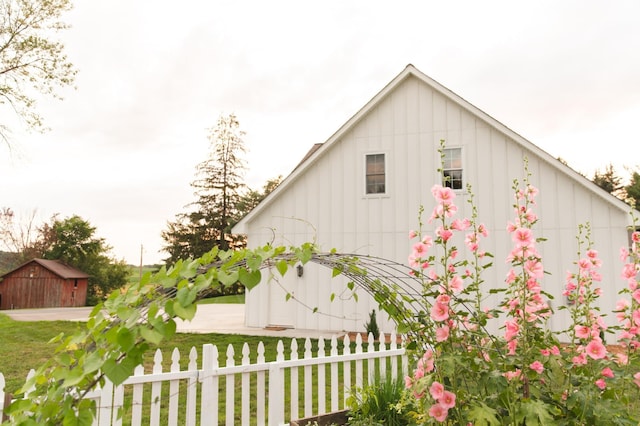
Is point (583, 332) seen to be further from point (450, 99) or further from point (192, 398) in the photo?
point (450, 99)

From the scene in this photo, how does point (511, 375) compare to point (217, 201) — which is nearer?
point (511, 375)

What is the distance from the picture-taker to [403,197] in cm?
1078

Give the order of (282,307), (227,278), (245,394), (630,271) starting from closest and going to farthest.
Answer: (227,278), (630,271), (245,394), (282,307)

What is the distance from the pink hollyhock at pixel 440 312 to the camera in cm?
200

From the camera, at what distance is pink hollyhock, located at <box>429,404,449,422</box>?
6.52ft

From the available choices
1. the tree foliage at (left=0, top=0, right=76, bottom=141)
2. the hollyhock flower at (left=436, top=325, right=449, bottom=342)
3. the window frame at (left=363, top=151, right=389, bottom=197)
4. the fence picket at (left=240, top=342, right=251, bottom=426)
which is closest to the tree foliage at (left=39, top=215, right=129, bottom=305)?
the tree foliage at (left=0, top=0, right=76, bottom=141)

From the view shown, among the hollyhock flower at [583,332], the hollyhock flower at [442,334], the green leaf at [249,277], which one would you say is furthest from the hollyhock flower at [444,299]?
the green leaf at [249,277]

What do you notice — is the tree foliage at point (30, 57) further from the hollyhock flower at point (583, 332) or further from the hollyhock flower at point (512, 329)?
the hollyhock flower at point (583, 332)

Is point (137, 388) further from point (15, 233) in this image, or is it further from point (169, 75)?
point (15, 233)

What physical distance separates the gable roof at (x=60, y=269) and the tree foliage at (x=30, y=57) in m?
11.8

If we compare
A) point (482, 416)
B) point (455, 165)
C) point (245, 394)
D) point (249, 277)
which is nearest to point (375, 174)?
point (455, 165)

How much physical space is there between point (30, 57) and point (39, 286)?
14786 mm

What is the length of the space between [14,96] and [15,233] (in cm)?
2076

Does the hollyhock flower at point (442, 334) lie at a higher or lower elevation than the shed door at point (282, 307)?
higher
